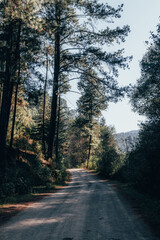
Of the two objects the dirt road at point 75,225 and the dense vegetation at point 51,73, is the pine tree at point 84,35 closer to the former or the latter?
the dense vegetation at point 51,73

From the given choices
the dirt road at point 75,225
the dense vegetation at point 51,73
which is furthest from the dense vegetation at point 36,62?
the dirt road at point 75,225

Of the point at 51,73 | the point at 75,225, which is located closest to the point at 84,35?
the point at 51,73

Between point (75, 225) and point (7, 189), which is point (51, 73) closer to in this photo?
point (7, 189)

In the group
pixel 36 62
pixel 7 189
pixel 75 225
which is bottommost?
pixel 75 225

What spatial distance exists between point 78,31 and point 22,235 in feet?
50.0

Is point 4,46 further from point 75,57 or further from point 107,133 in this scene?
point 107,133

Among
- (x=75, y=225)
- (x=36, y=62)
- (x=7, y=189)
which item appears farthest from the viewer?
(x=36, y=62)

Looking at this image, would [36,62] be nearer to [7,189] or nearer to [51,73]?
[51,73]

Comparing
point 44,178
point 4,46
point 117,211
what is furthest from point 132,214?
point 4,46

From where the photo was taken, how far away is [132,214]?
7.00m

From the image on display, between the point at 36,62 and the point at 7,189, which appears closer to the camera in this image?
the point at 7,189

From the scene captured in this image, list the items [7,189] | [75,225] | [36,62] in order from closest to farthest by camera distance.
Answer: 1. [75,225]
2. [7,189]
3. [36,62]

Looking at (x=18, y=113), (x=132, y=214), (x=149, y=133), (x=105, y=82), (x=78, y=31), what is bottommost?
(x=132, y=214)

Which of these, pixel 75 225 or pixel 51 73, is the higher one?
pixel 51 73
